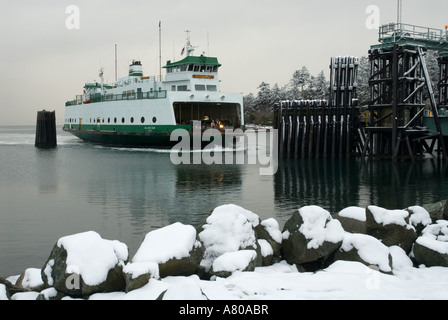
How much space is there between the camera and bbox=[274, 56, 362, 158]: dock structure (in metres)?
37.7

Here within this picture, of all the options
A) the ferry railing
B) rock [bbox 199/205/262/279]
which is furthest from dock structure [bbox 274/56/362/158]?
rock [bbox 199/205/262/279]

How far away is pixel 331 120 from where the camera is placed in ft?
124

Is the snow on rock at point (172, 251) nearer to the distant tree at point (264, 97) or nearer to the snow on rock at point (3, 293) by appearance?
the snow on rock at point (3, 293)

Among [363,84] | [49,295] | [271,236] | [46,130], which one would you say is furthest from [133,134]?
[363,84]

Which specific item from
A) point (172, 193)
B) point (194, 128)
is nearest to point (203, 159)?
point (194, 128)

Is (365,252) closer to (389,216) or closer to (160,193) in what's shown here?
(389,216)

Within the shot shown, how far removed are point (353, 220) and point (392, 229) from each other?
1.04 m

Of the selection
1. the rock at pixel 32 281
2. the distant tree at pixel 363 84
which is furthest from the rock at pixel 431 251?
the distant tree at pixel 363 84

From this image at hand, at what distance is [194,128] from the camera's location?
146ft

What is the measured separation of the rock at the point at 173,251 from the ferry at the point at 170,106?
35.1 m

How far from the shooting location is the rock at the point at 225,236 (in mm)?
9664

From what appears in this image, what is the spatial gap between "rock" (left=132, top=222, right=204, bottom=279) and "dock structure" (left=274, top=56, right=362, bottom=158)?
29.7 meters

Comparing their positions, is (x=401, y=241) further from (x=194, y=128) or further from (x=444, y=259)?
(x=194, y=128)
